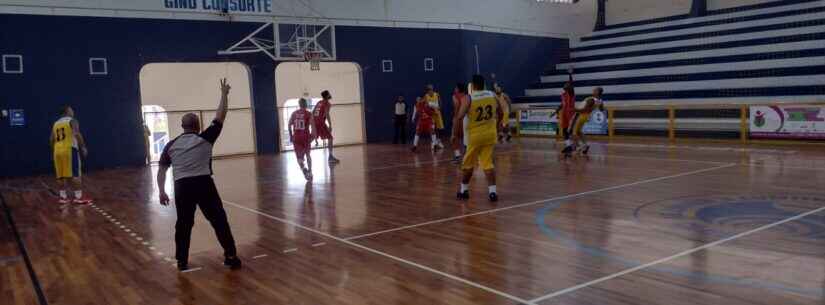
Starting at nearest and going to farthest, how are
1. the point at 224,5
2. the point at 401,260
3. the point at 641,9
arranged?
the point at 401,260 < the point at 224,5 < the point at 641,9

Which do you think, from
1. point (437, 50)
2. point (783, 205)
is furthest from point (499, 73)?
point (783, 205)

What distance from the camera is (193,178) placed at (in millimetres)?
5758

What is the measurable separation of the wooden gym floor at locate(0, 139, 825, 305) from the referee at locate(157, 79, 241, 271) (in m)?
0.30

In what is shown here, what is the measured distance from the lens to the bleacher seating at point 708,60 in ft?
62.4

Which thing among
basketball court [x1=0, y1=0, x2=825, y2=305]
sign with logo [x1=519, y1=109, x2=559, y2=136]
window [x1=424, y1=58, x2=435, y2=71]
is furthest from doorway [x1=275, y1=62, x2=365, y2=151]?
sign with logo [x1=519, y1=109, x2=559, y2=136]

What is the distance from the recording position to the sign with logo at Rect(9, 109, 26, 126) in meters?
15.7

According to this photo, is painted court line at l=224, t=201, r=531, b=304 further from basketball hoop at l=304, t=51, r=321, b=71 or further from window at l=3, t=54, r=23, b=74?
basketball hoop at l=304, t=51, r=321, b=71

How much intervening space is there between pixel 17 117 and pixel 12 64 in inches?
47.9

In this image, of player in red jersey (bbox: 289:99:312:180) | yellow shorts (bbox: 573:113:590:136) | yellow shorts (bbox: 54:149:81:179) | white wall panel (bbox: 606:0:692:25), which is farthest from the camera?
white wall panel (bbox: 606:0:692:25)

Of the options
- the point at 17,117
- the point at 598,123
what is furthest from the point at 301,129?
the point at 598,123

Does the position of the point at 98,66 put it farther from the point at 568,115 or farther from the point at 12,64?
the point at 568,115

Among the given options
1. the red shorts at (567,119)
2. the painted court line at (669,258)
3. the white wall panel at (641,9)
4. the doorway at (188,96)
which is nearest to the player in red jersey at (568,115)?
the red shorts at (567,119)

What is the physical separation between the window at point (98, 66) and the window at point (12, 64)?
1511 millimetres

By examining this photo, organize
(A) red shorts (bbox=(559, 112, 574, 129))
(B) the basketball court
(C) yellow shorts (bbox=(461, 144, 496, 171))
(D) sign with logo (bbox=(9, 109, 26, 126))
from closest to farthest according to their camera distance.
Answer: (B) the basketball court → (C) yellow shorts (bbox=(461, 144, 496, 171)) → (A) red shorts (bbox=(559, 112, 574, 129)) → (D) sign with logo (bbox=(9, 109, 26, 126))
